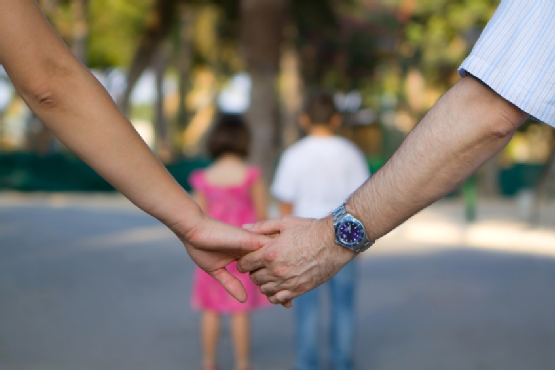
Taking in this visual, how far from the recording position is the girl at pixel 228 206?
16.1ft

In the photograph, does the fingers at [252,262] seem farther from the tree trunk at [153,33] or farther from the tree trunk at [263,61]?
the tree trunk at [153,33]

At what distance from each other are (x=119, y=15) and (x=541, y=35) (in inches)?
1158

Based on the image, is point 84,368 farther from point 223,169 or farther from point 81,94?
point 81,94

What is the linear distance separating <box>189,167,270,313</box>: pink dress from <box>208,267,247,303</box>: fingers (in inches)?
87.4

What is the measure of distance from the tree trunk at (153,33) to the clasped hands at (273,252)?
20.1 metres

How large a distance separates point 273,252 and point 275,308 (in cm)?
467

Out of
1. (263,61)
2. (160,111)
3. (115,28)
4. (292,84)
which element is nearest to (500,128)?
(263,61)

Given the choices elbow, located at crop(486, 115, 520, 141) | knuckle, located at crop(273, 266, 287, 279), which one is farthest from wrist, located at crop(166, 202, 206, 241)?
elbow, located at crop(486, 115, 520, 141)

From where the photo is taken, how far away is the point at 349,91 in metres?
40.5

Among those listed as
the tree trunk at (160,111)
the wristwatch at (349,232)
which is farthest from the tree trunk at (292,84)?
the wristwatch at (349,232)

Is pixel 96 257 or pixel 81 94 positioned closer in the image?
pixel 81 94

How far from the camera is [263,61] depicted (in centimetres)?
1482

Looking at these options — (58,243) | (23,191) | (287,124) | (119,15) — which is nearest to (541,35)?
(58,243)

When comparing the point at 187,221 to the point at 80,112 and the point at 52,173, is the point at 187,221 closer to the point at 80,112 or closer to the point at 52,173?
the point at 80,112
